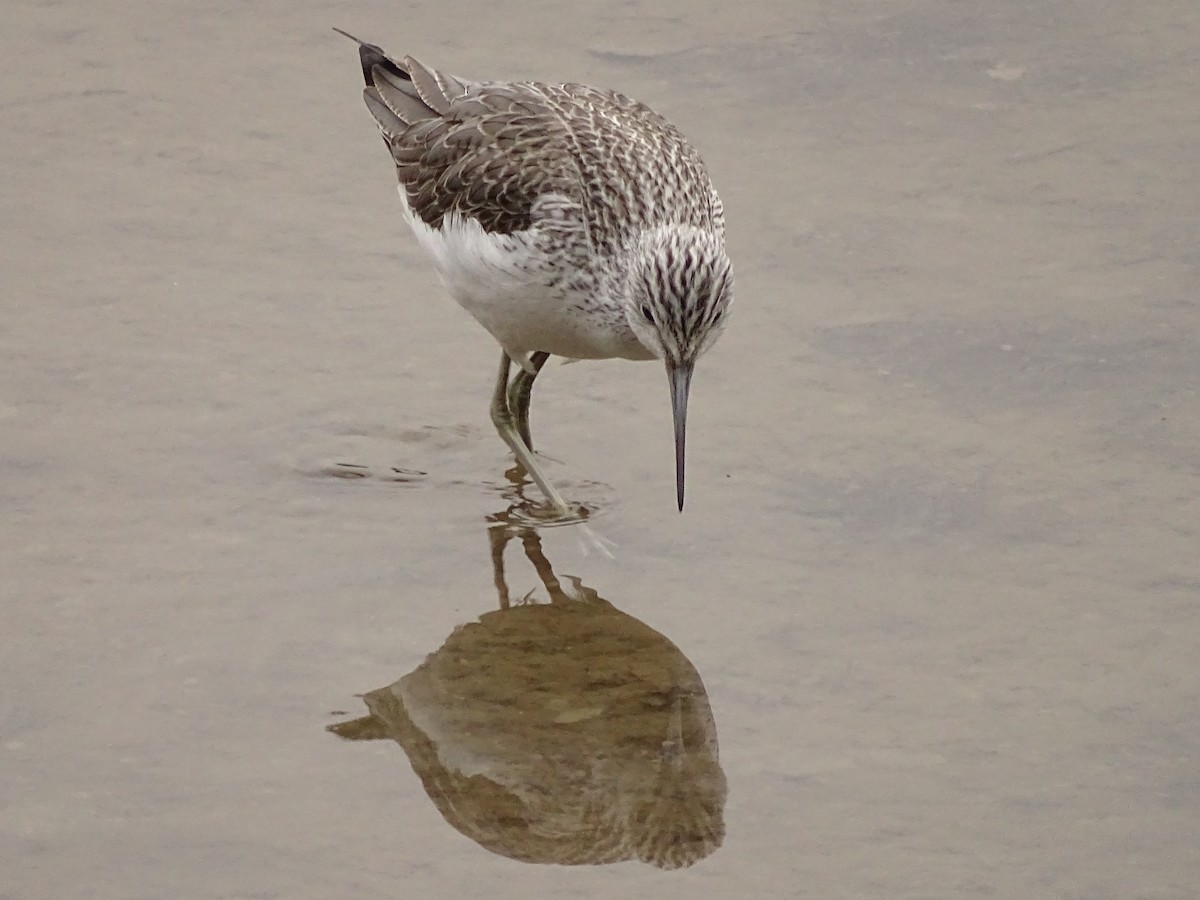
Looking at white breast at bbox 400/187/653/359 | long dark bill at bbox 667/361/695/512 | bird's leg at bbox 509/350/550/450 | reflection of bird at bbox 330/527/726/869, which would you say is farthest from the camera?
bird's leg at bbox 509/350/550/450

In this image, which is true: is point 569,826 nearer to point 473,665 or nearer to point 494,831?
point 494,831

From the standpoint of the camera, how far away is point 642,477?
7473mm

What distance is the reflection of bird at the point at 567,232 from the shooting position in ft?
22.2

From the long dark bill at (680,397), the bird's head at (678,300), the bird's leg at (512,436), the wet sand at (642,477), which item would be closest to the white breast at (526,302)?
the bird's head at (678,300)

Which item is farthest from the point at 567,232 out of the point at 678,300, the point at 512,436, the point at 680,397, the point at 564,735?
the point at 564,735

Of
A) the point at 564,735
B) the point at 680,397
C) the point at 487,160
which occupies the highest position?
the point at 487,160

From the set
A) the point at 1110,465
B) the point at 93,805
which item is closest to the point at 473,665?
the point at 93,805

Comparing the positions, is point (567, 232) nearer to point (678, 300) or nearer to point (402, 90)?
point (678, 300)

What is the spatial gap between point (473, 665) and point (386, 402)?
1806 mm

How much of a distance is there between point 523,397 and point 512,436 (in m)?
0.27

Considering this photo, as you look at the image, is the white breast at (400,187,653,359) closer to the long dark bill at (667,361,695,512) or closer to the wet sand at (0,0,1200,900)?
the long dark bill at (667,361,695,512)

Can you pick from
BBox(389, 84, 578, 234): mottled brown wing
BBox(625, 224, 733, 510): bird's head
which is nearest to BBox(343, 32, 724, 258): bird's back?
BBox(389, 84, 578, 234): mottled brown wing

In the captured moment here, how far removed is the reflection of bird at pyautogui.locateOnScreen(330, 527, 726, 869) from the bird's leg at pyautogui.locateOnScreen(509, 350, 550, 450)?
116 centimetres

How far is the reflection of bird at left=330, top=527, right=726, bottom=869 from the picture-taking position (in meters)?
5.59
